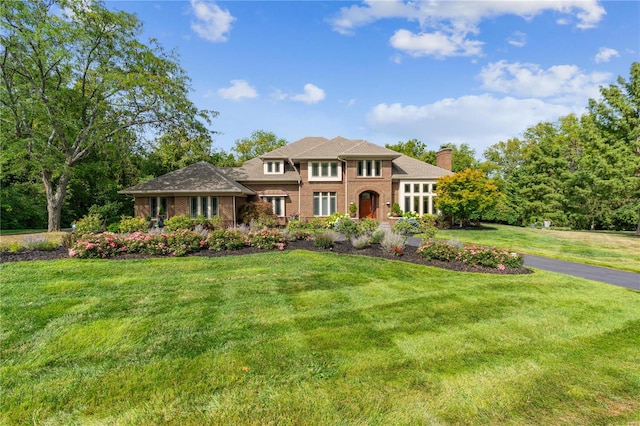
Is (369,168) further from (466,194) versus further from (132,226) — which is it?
(132,226)

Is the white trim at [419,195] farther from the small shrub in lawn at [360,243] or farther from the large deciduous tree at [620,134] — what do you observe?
the small shrub in lawn at [360,243]

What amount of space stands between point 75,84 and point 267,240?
18.8 meters

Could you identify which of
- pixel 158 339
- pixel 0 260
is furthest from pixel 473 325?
pixel 0 260

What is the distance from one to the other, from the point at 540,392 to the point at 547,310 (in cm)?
316

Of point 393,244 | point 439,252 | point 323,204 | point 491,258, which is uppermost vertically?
point 323,204

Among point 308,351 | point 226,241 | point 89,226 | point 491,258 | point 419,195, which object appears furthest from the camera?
point 419,195

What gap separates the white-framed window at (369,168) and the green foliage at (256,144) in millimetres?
23273

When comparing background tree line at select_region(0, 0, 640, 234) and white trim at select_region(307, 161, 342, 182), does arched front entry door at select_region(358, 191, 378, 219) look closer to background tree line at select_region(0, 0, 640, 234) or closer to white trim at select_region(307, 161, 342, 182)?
white trim at select_region(307, 161, 342, 182)

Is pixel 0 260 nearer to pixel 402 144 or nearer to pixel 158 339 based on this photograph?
pixel 158 339

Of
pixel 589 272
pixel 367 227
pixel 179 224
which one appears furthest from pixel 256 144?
pixel 589 272

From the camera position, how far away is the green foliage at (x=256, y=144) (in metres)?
42.9

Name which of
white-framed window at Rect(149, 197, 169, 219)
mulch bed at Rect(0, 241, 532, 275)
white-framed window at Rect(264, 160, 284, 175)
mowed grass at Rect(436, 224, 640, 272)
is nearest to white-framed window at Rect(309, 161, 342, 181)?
white-framed window at Rect(264, 160, 284, 175)

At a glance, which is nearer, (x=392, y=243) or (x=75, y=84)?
(x=392, y=243)

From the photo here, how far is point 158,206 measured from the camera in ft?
64.8
